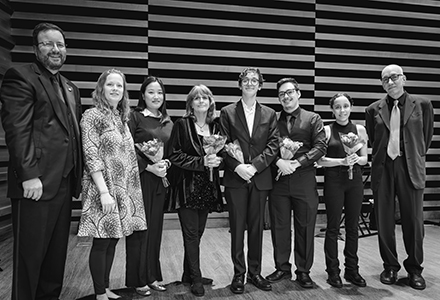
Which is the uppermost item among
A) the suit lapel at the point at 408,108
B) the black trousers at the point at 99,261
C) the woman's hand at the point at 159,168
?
the suit lapel at the point at 408,108

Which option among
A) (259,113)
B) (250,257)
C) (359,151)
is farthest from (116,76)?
Result: (359,151)

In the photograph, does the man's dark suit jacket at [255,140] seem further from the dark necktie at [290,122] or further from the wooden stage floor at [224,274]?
the wooden stage floor at [224,274]

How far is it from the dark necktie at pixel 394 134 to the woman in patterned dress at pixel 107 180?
2454 mm

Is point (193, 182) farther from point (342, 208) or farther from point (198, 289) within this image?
point (342, 208)

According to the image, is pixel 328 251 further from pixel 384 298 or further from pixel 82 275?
pixel 82 275

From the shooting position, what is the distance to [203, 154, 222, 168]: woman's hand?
9.54ft

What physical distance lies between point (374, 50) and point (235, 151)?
483cm

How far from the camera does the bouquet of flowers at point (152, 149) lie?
9.35 feet

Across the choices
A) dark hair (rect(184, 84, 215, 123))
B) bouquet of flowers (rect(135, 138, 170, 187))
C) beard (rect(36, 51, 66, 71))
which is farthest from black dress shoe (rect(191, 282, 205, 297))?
beard (rect(36, 51, 66, 71))

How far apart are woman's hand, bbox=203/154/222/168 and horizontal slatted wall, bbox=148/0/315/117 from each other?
3040 mm

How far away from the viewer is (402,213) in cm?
335

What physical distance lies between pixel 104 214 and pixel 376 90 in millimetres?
5819

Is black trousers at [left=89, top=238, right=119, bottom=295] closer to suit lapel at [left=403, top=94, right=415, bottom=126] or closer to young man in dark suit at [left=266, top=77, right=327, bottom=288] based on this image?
young man in dark suit at [left=266, top=77, right=327, bottom=288]

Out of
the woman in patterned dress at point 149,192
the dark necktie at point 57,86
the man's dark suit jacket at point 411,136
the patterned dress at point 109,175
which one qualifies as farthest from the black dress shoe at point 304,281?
the dark necktie at point 57,86
